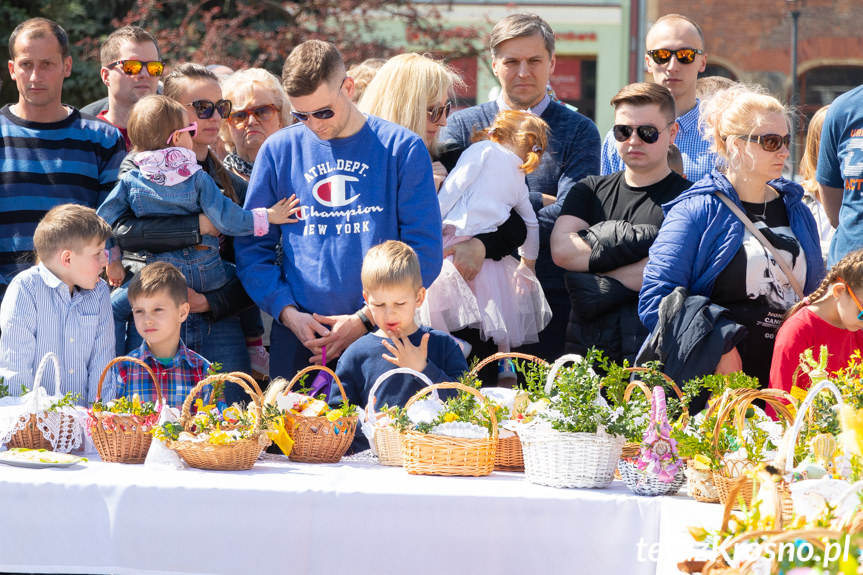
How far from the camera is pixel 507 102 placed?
16.7ft

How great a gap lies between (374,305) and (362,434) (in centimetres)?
45

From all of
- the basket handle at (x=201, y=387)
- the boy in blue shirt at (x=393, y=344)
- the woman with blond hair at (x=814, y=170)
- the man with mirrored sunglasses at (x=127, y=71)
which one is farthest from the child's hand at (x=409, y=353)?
the woman with blond hair at (x=814, y=170)

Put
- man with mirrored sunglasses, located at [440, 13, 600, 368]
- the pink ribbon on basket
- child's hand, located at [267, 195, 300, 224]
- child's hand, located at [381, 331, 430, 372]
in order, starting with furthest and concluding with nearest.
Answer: man with mirrored sunglasses, located at [440, 13, 600, 368] < child's hand, located at [267, 195, 300, 224] < child's hand, located at [381, 331, 430, 372] < the pink ribbon on basket

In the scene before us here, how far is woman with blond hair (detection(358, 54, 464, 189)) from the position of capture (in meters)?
4.43

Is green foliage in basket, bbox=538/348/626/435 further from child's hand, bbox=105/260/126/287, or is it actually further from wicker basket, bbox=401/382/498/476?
child's hand, bbox=105/260/126/287

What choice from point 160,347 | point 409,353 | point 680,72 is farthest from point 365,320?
point 680,72

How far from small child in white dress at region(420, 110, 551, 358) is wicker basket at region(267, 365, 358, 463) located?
1137 millimetres

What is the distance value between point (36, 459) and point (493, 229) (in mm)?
2127

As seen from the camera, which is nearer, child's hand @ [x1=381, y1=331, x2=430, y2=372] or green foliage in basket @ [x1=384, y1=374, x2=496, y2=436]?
green foliage in basket @ [x1=384, y1=374, x2=496, y2=436]

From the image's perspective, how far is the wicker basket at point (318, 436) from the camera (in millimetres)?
3262

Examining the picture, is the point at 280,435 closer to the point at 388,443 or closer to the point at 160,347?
the point at 388,443

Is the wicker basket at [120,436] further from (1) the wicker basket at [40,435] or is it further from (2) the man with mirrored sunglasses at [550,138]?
(2) the man with mirrored sunglasses at [550,138]

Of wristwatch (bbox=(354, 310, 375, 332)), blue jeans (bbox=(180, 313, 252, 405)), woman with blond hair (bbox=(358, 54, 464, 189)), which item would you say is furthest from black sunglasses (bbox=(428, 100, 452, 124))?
blue jeans (bbox=(180, 313, 252, 405))

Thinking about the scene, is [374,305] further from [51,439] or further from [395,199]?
[51,439]
